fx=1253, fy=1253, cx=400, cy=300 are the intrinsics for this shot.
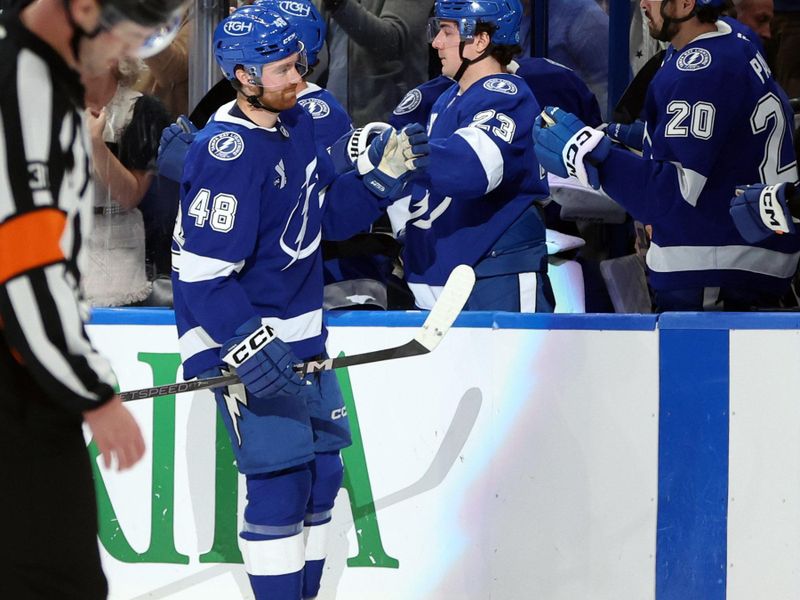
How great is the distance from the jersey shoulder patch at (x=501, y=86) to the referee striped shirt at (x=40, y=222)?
6.19ft

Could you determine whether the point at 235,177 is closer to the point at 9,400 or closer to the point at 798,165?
the point at 9,400

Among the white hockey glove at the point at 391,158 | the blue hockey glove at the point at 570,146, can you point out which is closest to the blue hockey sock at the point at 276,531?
the white hockey glove at the point at 391,158

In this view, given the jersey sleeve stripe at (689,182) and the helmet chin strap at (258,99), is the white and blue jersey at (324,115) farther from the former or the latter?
the jersey sleeve stripe at (689,182)

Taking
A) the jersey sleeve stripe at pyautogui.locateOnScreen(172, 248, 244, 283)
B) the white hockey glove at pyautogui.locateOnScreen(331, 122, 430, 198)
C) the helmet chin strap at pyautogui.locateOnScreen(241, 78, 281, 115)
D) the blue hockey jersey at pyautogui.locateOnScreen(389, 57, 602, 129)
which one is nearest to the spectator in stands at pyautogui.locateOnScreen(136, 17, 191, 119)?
the blue hockey jersey at pyautogui.locateOnScreen(389, 57, 602, 129)

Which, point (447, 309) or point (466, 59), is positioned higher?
point (466, 59)

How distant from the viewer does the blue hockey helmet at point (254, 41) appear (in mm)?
2705

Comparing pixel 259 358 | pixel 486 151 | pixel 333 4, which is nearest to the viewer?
pixel 259 358

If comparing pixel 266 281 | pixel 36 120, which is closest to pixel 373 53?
pixel 266 281

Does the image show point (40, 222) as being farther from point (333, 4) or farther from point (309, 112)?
point (333, 4)

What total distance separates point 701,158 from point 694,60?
9.8 inches

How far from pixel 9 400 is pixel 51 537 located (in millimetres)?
193

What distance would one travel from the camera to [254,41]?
8.87 feet

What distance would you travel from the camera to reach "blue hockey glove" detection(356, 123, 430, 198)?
9.67 ft

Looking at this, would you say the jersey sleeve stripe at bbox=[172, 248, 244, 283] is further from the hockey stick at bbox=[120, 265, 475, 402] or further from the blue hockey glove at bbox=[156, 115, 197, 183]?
the blue hockey glove at bbox=[156, 115, 197, 183]
